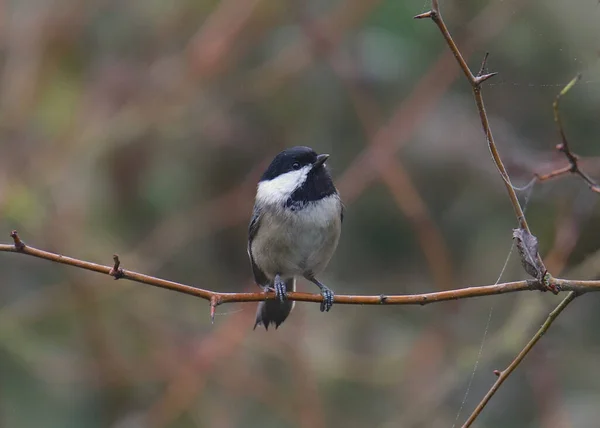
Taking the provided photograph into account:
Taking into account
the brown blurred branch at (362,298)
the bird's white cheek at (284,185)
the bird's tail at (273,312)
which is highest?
the bird's white cheek at (284,185)

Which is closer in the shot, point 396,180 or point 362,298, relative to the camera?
point 362,298

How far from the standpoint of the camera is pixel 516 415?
466 centimetres

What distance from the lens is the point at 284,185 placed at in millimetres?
3342

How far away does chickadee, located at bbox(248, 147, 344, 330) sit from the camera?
3.28 metres

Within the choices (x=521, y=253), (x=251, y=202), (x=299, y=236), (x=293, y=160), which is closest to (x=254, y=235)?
(x=299, y=236)

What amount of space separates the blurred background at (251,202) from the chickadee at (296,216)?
102cm

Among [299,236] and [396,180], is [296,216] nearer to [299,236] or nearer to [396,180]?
[299,236]

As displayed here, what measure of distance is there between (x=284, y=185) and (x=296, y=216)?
17 centimetres

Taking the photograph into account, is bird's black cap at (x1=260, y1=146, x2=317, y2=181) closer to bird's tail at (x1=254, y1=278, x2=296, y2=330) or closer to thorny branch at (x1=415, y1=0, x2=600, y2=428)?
bird's tail at (x1=254, y1=278, x2=296, y2=330)

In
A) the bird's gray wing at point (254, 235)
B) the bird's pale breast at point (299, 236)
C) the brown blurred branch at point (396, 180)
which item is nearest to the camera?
the bird's pale breast at point (299, 236)

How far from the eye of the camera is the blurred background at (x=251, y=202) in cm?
435

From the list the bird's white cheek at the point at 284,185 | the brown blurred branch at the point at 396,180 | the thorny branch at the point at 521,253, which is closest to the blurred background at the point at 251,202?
the brown blurred branch at the point at 396,180

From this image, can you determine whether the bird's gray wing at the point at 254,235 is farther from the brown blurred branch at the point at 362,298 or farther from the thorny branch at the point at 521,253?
the thorny branch at the point at 521,253

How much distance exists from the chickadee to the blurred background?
102 cm
